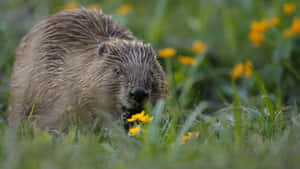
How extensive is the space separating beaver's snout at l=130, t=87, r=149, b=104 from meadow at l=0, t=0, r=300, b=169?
7.1 inches

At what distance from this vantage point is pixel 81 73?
352cm

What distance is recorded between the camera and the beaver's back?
3607mm

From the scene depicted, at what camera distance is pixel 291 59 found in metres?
5.32

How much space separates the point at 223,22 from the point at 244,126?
12.3 feet

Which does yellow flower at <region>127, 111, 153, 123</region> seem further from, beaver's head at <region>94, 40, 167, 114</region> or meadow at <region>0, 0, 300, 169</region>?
beaver's head at <region>94, 40, 167, 114</region>

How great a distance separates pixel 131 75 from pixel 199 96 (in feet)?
4.53

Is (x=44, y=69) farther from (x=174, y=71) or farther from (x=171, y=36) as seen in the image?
(x=171, y=36)

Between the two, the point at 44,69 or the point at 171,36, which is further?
the point at 171,36

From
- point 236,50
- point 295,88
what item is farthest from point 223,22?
point 295,88

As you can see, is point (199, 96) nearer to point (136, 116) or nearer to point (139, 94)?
point (139, 94)

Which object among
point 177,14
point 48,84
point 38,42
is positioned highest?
point 177,14

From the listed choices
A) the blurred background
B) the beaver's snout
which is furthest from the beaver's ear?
the blurred background

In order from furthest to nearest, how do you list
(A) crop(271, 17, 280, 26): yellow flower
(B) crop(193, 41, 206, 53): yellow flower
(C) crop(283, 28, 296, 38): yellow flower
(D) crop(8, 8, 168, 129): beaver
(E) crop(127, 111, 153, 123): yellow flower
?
(B) crop(193, 41, 206, 53): yellow flower < (A) crop(271, 17, 280, 26): yellow flower < (C) crop(283, 28, 296, 38): yellow flower < (D) crop(8, 8, 168, 129): beaver < (E) crop(127, 111, 153, 123): yellow flower

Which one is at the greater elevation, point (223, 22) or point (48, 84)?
point (223, 22)
